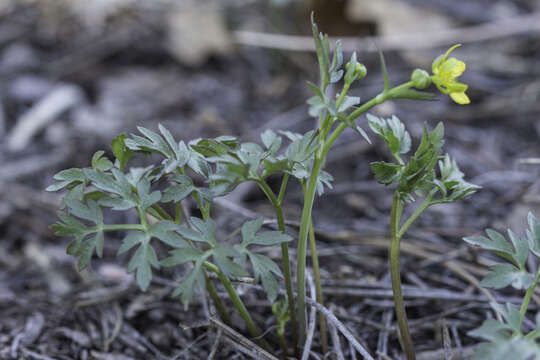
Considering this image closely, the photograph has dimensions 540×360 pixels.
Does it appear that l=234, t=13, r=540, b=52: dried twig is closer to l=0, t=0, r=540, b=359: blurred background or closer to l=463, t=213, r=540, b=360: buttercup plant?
l=0, t=0, r=540, b=359: blurred background

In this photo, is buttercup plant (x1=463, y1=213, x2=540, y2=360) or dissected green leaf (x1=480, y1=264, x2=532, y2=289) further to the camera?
dissected green leaf (x1=480, y1=264, x2=532, y2=289)

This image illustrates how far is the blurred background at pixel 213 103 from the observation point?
225cm

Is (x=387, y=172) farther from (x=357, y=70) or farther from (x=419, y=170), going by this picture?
(x=357, y=70)

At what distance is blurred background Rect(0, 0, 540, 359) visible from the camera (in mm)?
2248

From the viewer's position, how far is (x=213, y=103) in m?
3.79

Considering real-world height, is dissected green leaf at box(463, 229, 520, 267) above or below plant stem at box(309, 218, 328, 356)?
above

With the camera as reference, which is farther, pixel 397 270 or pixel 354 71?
pixel 397 270

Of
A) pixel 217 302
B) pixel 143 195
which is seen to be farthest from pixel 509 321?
pixel 143 195

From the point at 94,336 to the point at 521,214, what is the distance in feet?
6.86

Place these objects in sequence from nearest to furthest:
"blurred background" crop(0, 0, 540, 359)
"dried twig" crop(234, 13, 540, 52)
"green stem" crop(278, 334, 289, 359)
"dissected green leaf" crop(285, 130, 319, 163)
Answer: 1. "dissected green leaf" crop(285, 130, 319, 163)
2. "green stem" crop(278, 334, 289, 359)
3. "blurred background" crop(0, 0, 540, 359)
4. "dried twig" crop(234, 13, 540, 52)

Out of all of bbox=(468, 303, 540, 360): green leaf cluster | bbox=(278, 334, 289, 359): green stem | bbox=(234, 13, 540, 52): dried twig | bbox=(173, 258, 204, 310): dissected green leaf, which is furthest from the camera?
bbox=(234, 13, 540, 52): dried twig

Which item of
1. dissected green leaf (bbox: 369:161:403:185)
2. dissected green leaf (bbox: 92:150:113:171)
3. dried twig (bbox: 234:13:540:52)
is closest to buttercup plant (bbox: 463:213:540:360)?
dissected green leaf (bbox: 369:161:403:185)

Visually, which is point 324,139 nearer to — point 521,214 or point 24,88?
point 521,214

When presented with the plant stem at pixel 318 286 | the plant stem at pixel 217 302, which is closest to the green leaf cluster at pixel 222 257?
the plant stem at pixel 217 302
